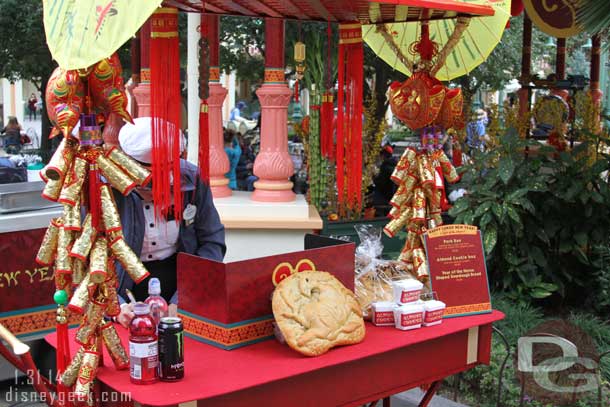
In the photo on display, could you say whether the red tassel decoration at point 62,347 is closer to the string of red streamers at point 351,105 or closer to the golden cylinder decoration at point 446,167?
the string of red streamers at point 351,105

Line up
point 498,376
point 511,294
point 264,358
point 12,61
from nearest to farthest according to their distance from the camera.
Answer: point 264,358
point 498,376
point 511,294
point 12,61

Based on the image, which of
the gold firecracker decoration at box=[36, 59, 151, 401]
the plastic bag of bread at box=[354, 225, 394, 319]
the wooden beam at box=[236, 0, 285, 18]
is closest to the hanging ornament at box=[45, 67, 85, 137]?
the gold firecracker decoration at box=[36, 59, 151, 401]

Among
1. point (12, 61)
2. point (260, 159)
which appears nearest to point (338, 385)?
point (260, 159)

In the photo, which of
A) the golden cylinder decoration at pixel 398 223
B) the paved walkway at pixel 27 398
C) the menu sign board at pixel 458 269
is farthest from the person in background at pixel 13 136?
the menu sign board at pixel 458 269

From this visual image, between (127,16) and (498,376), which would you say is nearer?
(127,16)

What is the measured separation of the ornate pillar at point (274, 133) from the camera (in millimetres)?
6188

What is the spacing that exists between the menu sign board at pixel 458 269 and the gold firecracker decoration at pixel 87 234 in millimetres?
1379

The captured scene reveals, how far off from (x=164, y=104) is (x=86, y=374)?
3.08 feet

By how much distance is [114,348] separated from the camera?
8.16 ft

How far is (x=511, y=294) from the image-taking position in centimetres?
560

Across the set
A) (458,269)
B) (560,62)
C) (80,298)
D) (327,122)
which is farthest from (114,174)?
(560,62)

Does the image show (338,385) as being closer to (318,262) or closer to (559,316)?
(318,262)

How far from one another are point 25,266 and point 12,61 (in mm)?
10555

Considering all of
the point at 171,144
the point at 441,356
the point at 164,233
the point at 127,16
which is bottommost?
the point at 441,356
